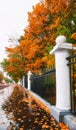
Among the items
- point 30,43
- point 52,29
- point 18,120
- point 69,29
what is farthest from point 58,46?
point 30,43

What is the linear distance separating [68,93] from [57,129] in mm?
1999

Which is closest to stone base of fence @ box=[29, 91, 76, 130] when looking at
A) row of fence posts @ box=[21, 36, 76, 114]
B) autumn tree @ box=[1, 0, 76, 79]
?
row of fence posts @ box=[21, 36, 76, 114]

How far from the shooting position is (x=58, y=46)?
1007cm

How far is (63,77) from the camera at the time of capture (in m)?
10.1

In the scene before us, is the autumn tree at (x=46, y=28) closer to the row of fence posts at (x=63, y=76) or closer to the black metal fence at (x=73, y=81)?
the row of fence posts at (x=63, y=76)

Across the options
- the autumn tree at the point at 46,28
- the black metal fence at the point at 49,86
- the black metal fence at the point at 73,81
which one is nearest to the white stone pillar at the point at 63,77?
the black metal fence at the point at 73,81

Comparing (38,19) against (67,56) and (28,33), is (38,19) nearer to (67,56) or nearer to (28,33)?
(28,33)

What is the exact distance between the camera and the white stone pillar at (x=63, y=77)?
999cm

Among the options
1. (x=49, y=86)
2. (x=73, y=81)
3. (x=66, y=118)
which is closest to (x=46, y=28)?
(x=49, y=86)

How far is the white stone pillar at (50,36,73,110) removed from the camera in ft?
32.8

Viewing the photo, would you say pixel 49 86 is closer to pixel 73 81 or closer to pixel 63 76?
pixel 63 76

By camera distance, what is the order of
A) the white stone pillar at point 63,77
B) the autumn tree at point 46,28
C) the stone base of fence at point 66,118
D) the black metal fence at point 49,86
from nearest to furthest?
the stone base of fence at point 66,118
the white stone pillar at point 63,77
the black metal fence at point 49,86
the autumn tree at point 46,28

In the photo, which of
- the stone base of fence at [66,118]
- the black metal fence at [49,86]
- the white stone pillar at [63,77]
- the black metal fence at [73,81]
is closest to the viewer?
the stone base of fence at [66,118]

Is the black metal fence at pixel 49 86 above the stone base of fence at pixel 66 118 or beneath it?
above
